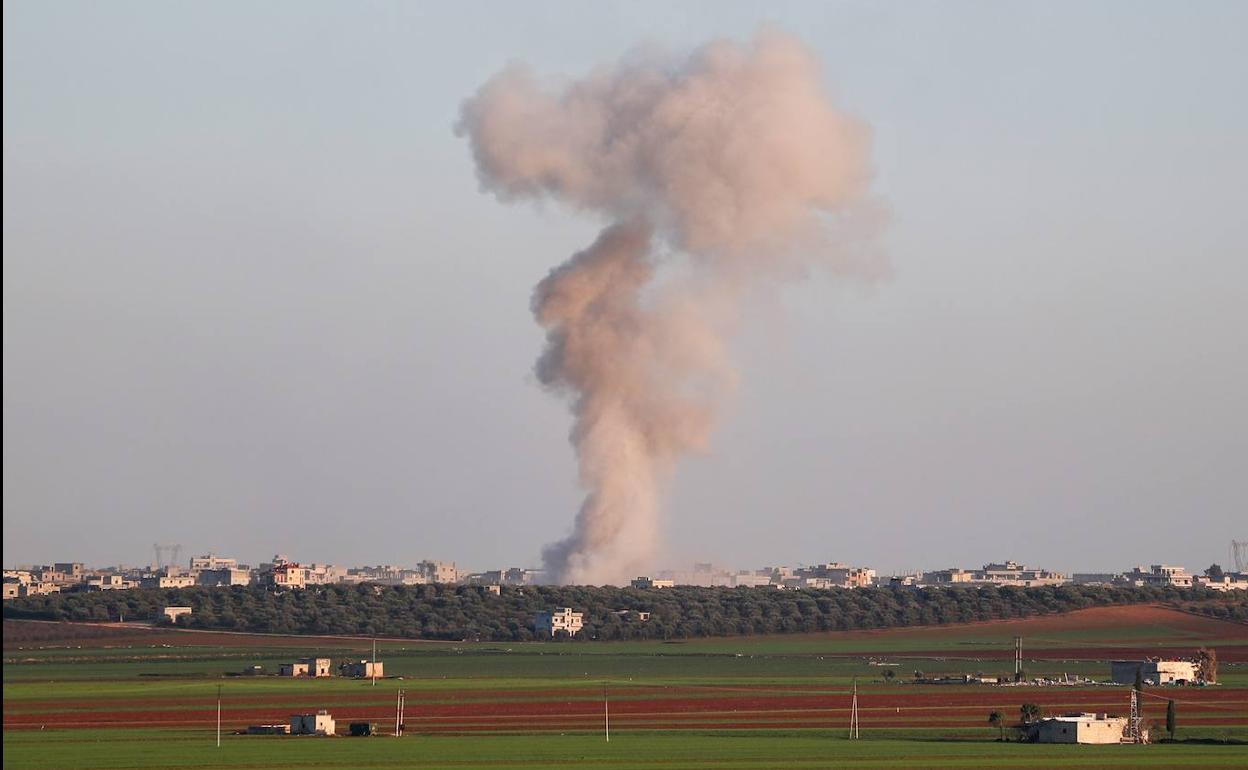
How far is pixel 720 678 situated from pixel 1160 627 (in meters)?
41.9

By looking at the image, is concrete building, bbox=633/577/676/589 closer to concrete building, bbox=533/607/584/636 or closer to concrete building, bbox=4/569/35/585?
concrete building, bbox=533/607/584/636

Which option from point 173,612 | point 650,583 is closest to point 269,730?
point 173,612

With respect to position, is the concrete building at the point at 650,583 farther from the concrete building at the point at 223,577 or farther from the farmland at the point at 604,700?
the concrete building at the point at 223,577

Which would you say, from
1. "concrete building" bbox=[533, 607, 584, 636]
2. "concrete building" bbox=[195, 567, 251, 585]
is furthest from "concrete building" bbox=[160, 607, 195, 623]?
"concrete building" bbox=[195, 567, 251, 585]

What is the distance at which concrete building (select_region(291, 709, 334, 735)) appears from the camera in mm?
48969

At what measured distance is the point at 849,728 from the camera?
48.9 metres

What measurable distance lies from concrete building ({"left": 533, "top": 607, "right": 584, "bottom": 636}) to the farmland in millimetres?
3685

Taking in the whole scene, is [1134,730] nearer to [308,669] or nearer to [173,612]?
[308,669]

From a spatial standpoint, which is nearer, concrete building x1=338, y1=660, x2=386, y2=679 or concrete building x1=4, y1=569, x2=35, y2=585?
concrete building x1=338, y1=660, x2=386, y2=679

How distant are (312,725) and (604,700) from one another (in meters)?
11.1

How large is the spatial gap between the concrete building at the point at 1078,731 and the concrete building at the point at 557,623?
60.8 m

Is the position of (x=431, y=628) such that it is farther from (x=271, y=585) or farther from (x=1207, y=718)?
(x=1207, y=718)

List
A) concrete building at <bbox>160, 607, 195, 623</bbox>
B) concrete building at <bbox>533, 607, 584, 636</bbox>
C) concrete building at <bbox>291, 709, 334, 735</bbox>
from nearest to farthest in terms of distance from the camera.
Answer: concrete building at <bbox>291, 709, 334, 735</bbox>
concrete building at <bbox>533, 607, 584, 636</bbox>
concrete building at <bbox>160, 607, 195, 623</bbox>

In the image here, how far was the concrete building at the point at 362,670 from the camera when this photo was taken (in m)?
72.1
